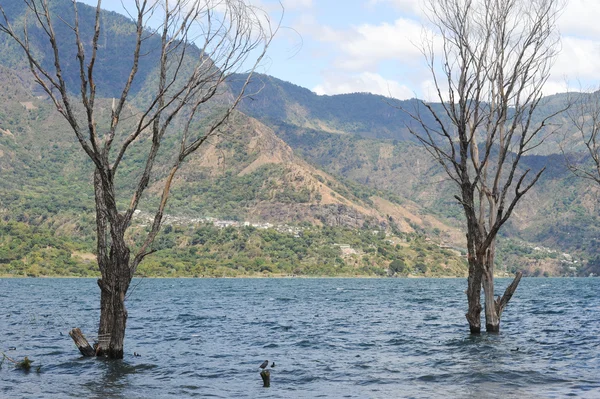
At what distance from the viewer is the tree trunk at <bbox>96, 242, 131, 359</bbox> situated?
56.2 feet

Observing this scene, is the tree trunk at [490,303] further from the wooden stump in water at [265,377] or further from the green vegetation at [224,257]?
the green vegetation at [224,257]

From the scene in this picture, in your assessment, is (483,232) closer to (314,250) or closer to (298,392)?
(298,392)

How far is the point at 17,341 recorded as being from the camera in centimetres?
2670

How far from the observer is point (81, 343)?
19406 millimetres

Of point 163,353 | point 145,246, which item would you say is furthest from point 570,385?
point 163,353

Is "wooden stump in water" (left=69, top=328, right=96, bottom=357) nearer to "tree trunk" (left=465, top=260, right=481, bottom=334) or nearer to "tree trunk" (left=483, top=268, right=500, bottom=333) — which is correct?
"tree trunk" (left=465, top=260, right=481, bottom=334)

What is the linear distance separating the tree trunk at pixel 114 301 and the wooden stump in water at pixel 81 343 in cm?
173

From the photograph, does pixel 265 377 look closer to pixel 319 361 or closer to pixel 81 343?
pixel 319 361

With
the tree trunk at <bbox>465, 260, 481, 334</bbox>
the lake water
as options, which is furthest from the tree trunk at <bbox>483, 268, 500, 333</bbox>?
A: the lake water

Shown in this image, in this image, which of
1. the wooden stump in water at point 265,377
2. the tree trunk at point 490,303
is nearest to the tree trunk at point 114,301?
the wooden stump in water at point 265,377

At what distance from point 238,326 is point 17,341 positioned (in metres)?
11.8

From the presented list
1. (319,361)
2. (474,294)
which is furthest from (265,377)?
(474,294)

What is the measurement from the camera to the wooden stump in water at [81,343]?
1934cm

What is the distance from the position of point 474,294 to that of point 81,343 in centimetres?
1353
